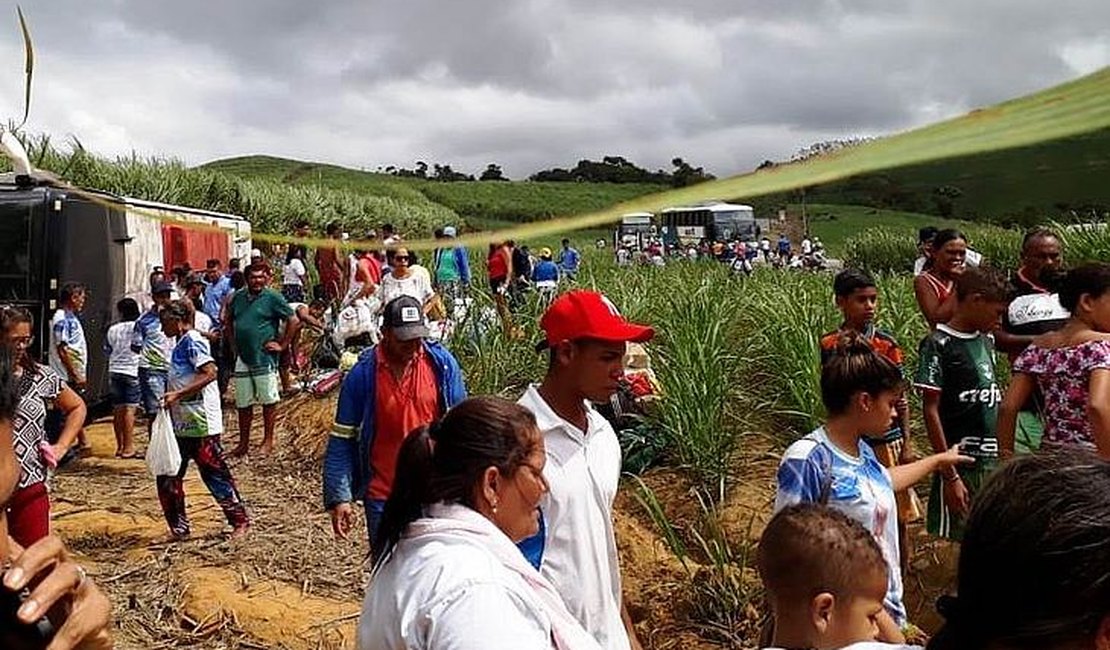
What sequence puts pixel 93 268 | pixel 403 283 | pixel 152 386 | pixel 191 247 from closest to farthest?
1. pixel 152 386
2. pixel 403 283
3. pixel 93 268
4. pixel 191 247

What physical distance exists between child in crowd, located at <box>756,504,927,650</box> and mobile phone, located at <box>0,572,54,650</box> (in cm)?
136

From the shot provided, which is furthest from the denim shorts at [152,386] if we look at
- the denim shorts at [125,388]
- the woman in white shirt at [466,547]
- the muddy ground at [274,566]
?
the woman in white shirt at [466,547]

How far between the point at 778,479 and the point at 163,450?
13.3 ft

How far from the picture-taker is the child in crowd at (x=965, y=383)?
3.89 meters

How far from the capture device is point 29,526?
3625mm

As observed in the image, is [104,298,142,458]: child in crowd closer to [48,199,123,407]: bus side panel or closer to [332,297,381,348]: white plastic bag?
[48,199,123,407]: bus side panel

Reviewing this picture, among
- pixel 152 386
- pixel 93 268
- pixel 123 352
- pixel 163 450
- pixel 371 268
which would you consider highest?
pixel 93 268

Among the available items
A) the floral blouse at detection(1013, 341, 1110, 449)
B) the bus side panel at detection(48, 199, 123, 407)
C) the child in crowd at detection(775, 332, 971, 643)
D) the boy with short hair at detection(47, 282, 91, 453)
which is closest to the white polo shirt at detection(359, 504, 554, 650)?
the child in crowd at detection(775, 332, 971, 643)

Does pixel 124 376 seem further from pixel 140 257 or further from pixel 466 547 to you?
pixel 466 547

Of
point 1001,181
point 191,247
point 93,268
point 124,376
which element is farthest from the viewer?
point 191,247

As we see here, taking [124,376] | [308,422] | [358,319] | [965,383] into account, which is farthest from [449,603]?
[358,319]

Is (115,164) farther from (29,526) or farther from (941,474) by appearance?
(941,474)

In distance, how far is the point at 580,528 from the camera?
252cm

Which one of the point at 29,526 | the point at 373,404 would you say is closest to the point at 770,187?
the point at 373,404
